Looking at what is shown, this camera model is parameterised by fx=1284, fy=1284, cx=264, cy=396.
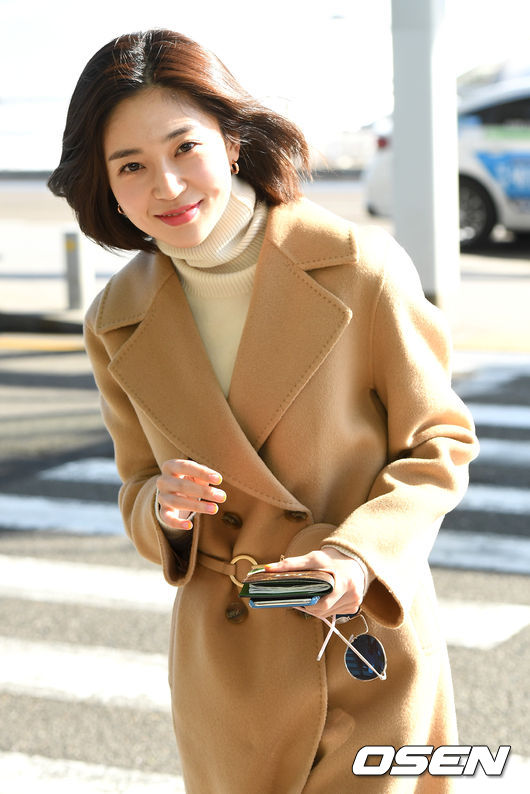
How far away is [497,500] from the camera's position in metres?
6.48

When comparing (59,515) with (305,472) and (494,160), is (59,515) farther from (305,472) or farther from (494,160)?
(494,160)

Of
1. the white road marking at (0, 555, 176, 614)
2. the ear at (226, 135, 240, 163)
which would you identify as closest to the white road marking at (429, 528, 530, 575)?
the white road marking at (0, 555, 176, 614)

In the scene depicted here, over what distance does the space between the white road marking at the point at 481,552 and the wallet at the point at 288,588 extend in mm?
3747

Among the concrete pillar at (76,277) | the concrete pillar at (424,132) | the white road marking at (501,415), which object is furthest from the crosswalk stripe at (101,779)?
the concrete pillar at (76,277)

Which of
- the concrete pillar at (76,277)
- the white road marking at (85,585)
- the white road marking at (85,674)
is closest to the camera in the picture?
the white road marking at (85,674)

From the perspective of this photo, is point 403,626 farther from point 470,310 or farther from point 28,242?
point 28,242

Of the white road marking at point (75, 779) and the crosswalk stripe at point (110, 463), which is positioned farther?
the crosswalk stripe at point (110, 463)

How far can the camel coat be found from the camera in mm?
2070

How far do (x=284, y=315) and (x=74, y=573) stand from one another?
3.72 metres

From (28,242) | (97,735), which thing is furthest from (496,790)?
(28,242)

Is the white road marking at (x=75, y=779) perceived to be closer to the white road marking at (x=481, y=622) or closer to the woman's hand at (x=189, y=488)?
the white road marking at (x=481, y=622)

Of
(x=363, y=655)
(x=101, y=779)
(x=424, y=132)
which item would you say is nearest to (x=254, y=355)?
(x=363, y=655)

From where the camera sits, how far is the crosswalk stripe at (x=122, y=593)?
4.84 meters

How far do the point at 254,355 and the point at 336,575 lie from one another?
0.42m
